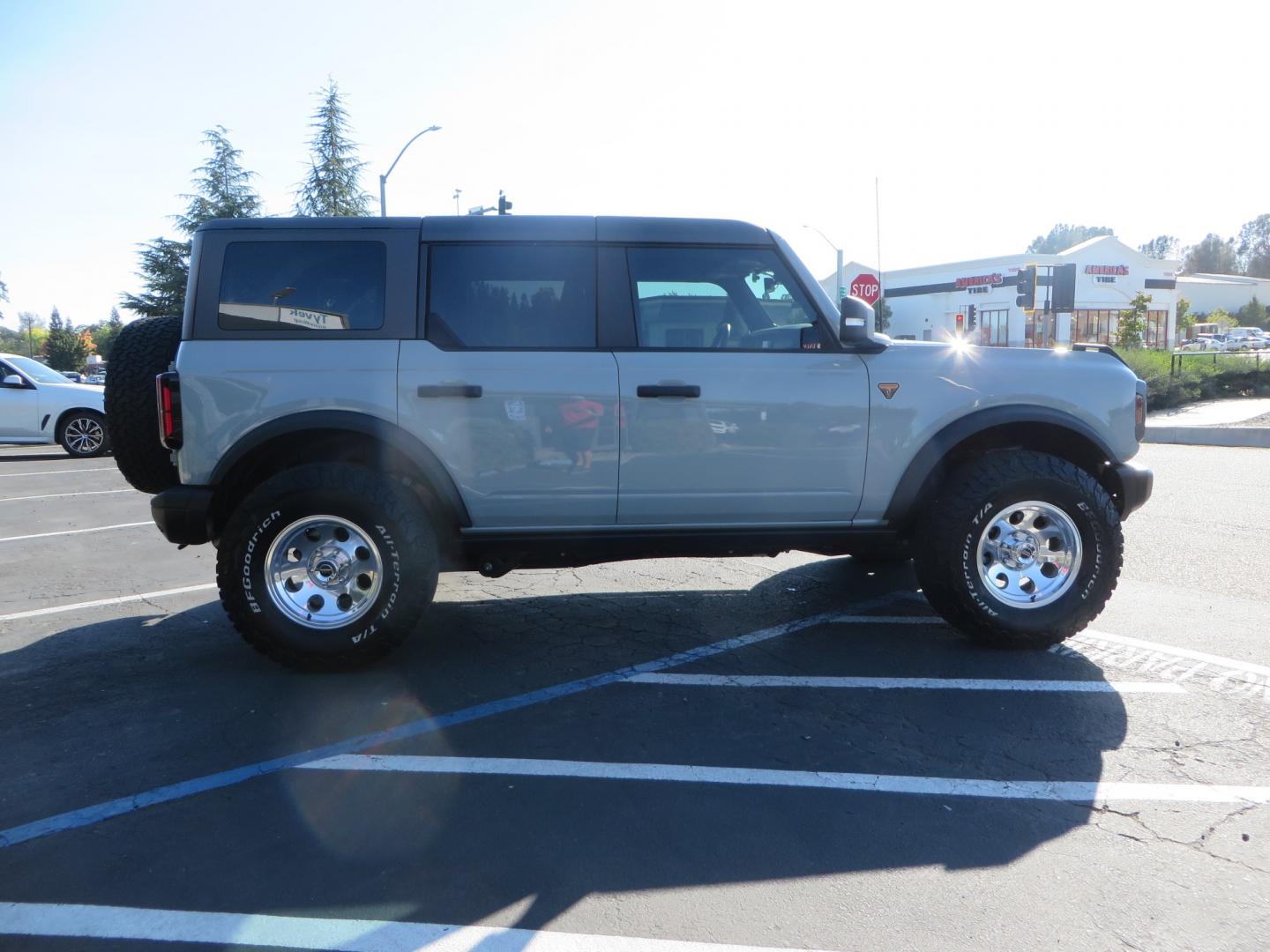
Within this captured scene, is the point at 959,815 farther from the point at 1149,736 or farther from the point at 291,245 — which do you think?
the point at 291,245

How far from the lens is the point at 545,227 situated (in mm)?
4625

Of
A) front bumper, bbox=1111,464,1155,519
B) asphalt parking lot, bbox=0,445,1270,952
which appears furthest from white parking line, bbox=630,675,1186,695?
front bumper, bbox=1111,464,1155,519

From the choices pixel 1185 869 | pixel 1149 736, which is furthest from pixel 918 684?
pixel 1185 869

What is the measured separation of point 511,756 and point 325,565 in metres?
1.51

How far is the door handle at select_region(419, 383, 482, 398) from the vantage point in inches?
174

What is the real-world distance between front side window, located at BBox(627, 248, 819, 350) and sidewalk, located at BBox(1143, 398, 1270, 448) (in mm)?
11330

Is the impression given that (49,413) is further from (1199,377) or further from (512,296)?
(1199,377)

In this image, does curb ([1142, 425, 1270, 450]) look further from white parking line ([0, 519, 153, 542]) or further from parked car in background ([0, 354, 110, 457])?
parked car in background ([0, 354, 110, 457])

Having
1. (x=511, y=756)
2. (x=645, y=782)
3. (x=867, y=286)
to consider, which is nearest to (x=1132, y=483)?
(x=645, y=782)

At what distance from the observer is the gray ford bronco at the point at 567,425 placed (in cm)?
441

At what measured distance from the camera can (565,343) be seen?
4578 mm

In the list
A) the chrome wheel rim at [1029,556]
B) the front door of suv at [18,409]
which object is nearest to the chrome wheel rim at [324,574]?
the chrome wheel rim at [1029,556]

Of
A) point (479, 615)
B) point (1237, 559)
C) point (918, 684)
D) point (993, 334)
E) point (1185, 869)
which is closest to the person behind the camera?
point (1185, 869)

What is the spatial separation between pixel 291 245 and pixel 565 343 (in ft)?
4.49
